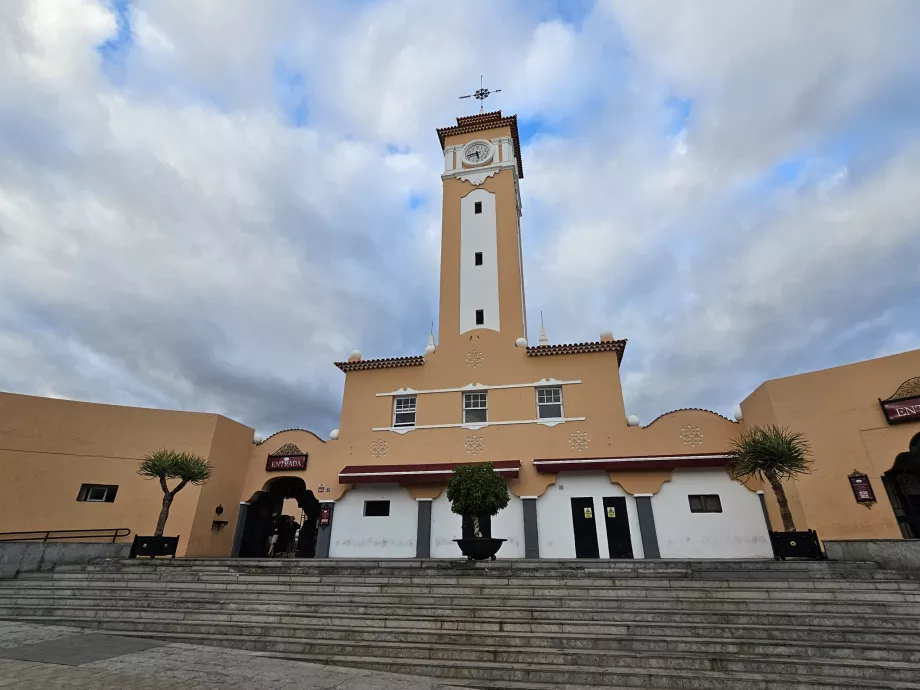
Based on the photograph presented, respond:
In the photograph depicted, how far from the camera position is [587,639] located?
Result: 7.05m

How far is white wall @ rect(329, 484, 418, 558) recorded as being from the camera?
1789cm

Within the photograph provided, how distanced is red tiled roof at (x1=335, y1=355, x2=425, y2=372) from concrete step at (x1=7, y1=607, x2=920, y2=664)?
1281 centimetres

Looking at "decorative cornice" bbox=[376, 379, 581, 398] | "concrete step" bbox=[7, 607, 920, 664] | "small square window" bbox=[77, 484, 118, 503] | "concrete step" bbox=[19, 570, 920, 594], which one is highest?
"decorative cornice" bbox=[376, 379, 581, 398]

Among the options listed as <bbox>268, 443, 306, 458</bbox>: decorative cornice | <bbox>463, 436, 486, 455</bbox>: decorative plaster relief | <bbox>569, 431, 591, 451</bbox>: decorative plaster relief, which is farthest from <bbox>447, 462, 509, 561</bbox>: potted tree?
<bbox>268, 443, 306, 458</bbox>: decorative cornice

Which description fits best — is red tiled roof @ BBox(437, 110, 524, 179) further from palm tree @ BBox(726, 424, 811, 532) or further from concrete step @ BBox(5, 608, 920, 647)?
concrete step @ BBox(5, 608, 920, 647)

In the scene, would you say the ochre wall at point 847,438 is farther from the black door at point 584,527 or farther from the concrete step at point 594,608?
the concrete step at point 594,608

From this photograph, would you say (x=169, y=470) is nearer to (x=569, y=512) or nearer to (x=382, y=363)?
(x=382, y=363)

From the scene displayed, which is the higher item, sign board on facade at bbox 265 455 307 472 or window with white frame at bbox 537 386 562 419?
window with white frame at bbox 537 386 562 419

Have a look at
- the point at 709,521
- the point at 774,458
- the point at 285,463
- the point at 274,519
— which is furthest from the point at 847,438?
the point at 274,519

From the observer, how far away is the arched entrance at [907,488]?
1356 cm

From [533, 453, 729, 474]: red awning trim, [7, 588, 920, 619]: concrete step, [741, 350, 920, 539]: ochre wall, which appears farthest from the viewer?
[533, 453, 729, 474]: red awning trim

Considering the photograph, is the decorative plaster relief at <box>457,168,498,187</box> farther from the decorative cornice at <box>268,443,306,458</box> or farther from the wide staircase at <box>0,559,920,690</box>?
the wide staircase at <box>0,559,920,690</box>

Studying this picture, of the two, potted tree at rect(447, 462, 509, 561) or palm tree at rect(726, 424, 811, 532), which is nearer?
potted tree at rect(447, 462, 509, 561)

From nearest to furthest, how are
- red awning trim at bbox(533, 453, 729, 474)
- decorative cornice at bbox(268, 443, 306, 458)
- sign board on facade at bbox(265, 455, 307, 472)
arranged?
red awning trim at bbox(533, 453, 729, 474) < sign board on facade at bbox(265, 455, 307, 472) < decorative cornice at bbox(268, 443, 306, 458)
